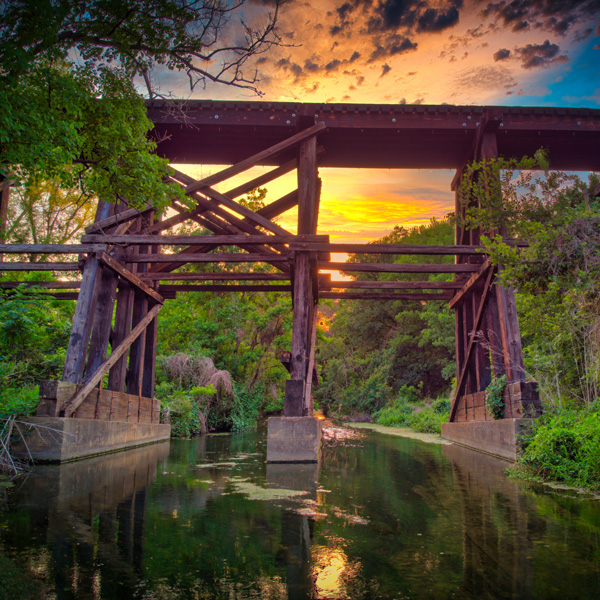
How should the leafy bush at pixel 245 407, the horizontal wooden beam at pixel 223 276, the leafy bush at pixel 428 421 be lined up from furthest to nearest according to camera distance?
the leafy bush at pixel 245 407 < the leafy bush at pixel 428 421 < the horizontal wooden beam at pixel 223 276

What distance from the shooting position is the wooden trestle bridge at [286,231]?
10.1m

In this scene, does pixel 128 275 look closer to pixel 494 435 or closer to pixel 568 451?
pixel 494 435

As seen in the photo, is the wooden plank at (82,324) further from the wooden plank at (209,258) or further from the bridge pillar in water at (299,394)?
the bridge pillar in water at (299,394)

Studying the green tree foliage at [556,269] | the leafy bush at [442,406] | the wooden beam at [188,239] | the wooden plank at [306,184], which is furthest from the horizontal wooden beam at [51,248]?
the leafy bush at [442,406]

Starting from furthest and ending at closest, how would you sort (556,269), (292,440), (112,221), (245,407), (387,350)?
(387,350) < (245,407) < (112,221) < (292,440) < (556,269)

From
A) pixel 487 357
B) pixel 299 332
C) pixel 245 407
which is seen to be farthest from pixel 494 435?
pixel 245 407

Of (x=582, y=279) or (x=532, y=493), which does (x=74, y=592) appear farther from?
(x=582, y=279)

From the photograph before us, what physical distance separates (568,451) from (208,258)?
296 inches

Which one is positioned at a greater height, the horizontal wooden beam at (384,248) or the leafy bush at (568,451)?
the horizontal wooden beam at (384,248)

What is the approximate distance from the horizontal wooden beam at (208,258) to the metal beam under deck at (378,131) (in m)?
2.65

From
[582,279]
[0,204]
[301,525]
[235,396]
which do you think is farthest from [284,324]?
[301,525]

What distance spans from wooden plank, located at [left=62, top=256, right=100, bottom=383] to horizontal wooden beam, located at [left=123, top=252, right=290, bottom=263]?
163 centimetres

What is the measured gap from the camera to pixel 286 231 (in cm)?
1086

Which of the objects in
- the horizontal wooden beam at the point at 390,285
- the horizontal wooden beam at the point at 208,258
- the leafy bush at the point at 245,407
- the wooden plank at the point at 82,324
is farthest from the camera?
the leafy bush at the point at 245,407
